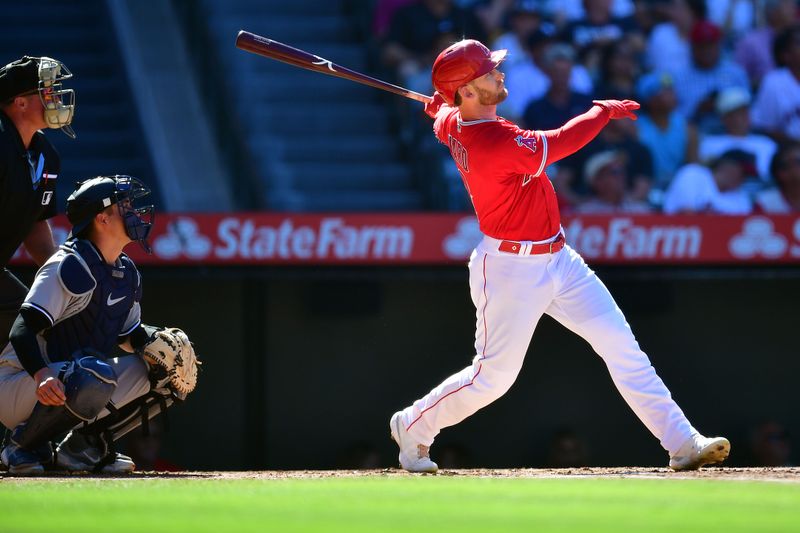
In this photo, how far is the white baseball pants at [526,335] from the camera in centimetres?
520

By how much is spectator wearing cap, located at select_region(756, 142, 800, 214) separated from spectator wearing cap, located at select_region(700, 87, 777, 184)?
0.47 ft

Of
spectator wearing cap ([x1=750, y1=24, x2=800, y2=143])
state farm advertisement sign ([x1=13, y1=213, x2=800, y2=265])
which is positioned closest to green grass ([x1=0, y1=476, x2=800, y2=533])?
state farm advertisement sign ([x1=13, y1=213, x2=800, y2=265])

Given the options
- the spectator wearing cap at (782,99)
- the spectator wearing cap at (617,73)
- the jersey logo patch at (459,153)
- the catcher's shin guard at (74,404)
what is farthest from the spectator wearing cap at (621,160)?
the catcher's shin guard at (74,404)

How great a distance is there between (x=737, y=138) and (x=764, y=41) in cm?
127

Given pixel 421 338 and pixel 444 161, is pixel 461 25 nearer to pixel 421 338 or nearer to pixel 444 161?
pixel 444 161

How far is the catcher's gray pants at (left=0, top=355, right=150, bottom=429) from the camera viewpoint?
203 inches

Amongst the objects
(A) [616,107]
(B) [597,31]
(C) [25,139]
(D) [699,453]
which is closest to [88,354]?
(C) [25,139]

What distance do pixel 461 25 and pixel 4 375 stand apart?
5699 mm

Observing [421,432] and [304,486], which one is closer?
[304,486]

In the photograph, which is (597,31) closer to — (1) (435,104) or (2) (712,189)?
(2) (712,189)

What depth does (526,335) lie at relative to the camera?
17.1 feet

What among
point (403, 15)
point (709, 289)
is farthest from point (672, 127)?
point (403, 15)

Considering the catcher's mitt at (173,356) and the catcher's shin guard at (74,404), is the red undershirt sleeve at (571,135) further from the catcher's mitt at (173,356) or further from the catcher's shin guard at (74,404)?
the catcher's shin guard at (74,404)

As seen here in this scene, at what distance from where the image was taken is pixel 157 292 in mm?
8727
